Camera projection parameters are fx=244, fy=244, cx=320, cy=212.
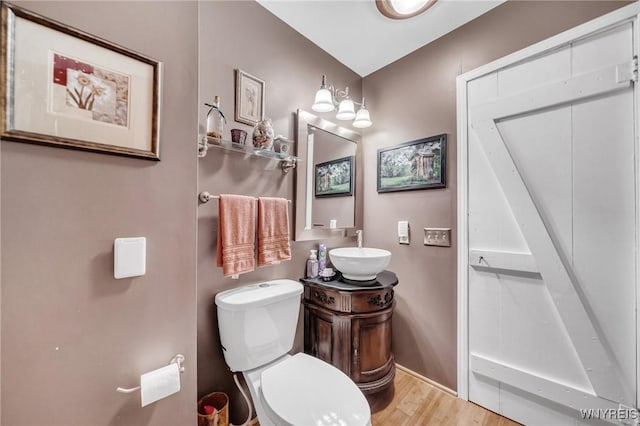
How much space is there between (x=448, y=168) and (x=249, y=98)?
140 cm

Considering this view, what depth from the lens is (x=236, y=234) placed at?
4.15 feet

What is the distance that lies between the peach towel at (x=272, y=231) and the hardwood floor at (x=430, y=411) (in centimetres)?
116

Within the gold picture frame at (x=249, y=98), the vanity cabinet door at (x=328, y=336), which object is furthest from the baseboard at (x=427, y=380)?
the gold picture frame at (x=249, y=98)

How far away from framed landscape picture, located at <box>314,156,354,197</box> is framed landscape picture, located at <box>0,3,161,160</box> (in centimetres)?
119

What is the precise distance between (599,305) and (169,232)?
6.47ft

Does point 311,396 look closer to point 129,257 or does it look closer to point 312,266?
point 312,266

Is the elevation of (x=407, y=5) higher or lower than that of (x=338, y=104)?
higher

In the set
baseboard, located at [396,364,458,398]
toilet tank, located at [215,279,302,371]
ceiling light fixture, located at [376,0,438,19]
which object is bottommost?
baseboard, located at [396,364,458,398]

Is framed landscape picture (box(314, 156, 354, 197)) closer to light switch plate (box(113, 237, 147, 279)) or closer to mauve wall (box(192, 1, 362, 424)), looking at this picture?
mauve wall (box(192, 1, 362, 424))

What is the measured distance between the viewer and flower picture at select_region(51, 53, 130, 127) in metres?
0.63

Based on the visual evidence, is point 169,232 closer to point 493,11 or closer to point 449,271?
point 449,271

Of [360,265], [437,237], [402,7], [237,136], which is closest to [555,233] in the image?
[437,237]

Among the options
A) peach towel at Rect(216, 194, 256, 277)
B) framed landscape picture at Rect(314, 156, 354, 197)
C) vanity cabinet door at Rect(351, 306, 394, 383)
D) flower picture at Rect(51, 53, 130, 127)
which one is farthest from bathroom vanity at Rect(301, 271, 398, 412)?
flower picture at Rect(51, 53, 130, 127)

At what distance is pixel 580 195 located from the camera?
125 centimetres
